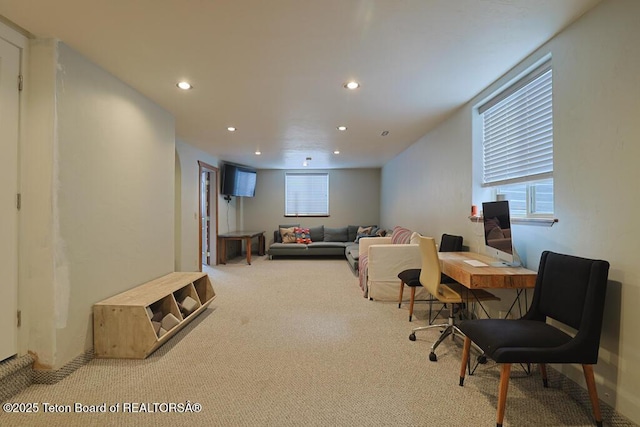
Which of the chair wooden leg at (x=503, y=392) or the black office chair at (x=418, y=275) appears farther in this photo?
the black office chair at (x=418, y=275)

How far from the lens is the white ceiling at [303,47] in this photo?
1722 mm

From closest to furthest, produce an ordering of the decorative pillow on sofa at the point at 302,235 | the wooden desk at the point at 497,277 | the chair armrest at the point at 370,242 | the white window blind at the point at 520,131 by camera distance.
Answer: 1. the wooden desk at the point at 497,277
2. the white window blind at the point at 520,131
3. the chair armrest at the point at 370,242
4. the decorative pillow on sofa at the point at 302,235

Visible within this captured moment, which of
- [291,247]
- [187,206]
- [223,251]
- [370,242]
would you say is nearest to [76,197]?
[187,206]

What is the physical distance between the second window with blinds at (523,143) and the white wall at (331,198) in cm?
512

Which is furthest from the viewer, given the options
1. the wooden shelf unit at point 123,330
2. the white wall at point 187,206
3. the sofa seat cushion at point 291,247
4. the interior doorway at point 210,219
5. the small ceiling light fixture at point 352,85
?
the sofa seat cushion at point 291,247

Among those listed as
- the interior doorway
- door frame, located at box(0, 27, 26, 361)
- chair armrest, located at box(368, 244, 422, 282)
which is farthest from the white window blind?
the interior doorway

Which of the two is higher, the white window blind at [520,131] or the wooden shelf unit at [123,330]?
the white window blind at [520,131]

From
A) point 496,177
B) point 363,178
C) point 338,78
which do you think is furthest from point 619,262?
point 363,178

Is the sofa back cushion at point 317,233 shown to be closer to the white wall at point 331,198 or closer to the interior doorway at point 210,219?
the white wall at point 331,198

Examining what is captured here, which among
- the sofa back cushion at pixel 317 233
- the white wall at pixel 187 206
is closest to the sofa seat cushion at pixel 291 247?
the sofa back cushion at pixel 317 233

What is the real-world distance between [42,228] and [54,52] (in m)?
1.21

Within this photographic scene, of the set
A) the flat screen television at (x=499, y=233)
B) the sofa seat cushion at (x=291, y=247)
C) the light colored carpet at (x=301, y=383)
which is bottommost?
the light colored carpet at (x=301, y=383)

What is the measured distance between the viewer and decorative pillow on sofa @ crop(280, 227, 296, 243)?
24.3 feet

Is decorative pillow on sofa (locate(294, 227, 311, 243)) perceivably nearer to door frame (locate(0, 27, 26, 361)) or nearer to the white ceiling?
the white ceiling
